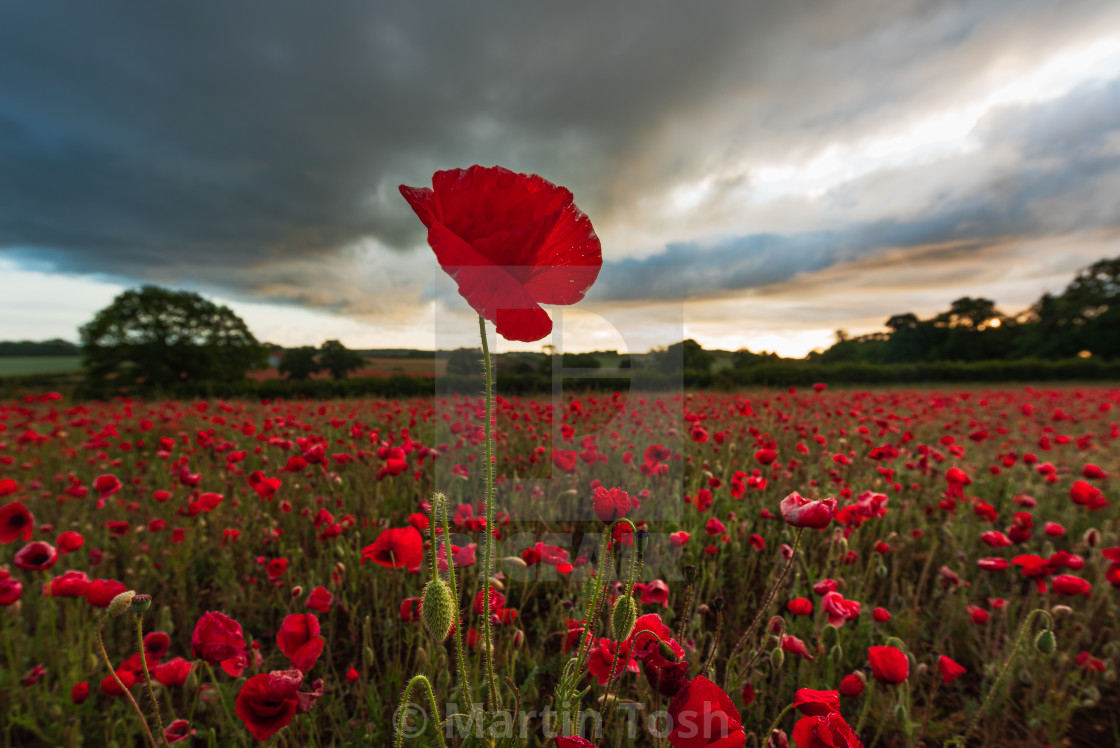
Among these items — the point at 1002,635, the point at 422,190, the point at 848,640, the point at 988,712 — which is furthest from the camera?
the point at 1002,635

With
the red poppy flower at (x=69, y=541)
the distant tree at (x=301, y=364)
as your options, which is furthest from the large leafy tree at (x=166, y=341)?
the red poppy flower at (x=69, y=541)

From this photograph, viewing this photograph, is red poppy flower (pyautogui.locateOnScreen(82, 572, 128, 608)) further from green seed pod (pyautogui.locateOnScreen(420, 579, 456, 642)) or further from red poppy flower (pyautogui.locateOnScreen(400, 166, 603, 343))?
red poppy flower (pyautogui.locateOnScreen(400, 166, 603, 343))

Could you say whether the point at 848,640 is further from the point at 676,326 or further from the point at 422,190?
the point at 422,190

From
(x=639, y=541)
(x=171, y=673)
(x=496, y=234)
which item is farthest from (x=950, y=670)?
(x=171, y=673)

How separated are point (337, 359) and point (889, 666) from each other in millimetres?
15868

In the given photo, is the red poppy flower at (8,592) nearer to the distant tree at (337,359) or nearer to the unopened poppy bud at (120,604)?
the unopened poppy bud at (120,604)

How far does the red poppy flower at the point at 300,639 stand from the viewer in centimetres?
124

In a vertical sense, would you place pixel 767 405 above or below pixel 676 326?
below

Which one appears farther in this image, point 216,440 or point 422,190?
point 216,440

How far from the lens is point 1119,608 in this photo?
242 cm

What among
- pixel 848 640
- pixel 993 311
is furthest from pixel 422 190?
pixel 993 311

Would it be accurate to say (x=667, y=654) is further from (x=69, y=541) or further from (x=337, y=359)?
(x=337, y=359)

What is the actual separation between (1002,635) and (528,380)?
4165 millimetres

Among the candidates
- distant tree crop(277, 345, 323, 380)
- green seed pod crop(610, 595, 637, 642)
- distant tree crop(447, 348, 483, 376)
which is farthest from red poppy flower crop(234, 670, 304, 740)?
distant tree crop(277, 345, 323, 380)
